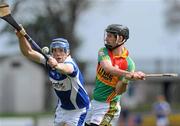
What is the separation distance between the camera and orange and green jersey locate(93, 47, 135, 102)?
481 inches

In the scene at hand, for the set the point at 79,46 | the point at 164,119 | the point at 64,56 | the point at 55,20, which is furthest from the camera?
the point at 79,46

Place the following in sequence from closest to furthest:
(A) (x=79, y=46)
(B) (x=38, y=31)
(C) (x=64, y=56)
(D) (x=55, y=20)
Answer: (C) (x=64, y=56), (B) (x=38, y=31), (D) (x=55, y=20), (A) (x=79, y=46)

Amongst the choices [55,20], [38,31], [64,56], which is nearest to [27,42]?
[64,56]

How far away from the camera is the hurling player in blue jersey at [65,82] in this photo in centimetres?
1198

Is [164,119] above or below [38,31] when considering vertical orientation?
below

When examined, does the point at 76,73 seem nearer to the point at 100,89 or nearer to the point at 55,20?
the point at 100,89

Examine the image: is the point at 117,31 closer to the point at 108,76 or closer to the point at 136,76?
the point at 108,76

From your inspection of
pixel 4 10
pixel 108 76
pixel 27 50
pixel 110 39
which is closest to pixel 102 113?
pixel 108 76

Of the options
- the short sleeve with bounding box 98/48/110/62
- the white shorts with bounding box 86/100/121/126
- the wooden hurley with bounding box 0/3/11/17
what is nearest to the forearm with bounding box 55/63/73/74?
the short sleeve with bounding box 98/48/110/62

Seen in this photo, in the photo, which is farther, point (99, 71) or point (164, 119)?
point (164, 119)

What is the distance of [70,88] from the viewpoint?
1230 cm

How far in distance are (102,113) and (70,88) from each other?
0.67 m

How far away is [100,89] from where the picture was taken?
40.9 ft

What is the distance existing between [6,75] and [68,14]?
1314 cm
